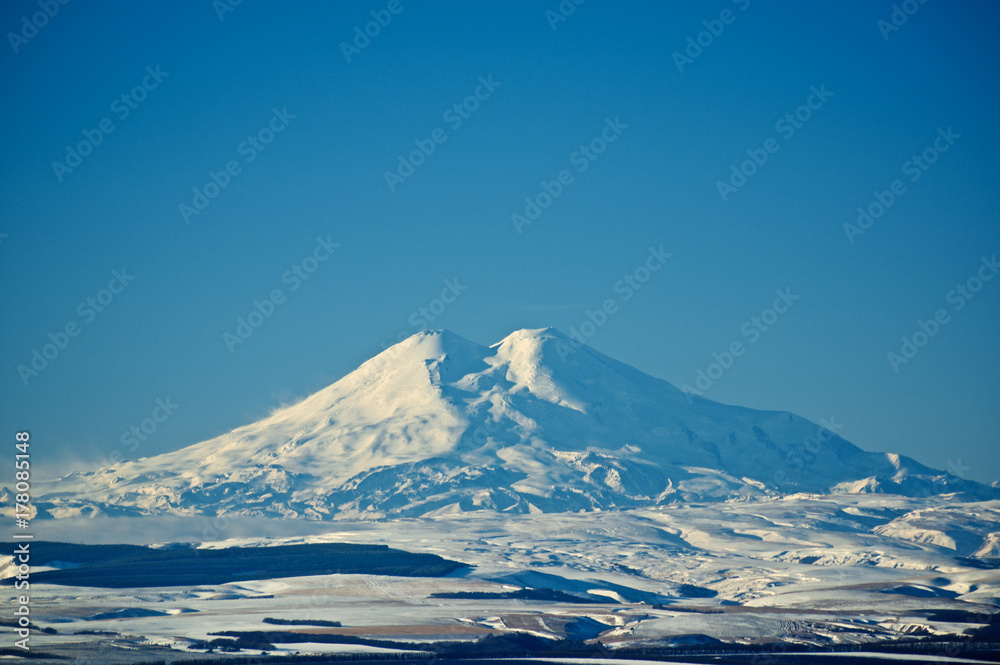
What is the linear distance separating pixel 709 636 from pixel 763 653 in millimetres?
14398

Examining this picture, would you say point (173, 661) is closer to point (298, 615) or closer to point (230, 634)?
point (230, 634)

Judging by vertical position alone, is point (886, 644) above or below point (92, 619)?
below

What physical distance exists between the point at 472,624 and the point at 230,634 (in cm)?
3876

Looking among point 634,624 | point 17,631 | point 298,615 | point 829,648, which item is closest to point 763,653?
point 829,648

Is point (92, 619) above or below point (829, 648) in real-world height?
above

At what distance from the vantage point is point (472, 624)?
186 m

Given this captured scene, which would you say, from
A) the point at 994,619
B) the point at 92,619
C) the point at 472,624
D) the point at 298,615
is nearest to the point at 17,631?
the point at 92,619

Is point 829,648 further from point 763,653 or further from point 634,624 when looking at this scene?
point 634,624

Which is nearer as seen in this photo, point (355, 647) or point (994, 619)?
point (355, 647)

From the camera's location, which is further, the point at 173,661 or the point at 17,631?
the point at 17,631

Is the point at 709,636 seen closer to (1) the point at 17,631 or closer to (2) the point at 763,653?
(2) the point at 763,653

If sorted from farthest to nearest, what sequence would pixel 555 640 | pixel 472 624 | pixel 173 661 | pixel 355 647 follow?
pixel 472 624, pixel 555 640, pixel 355 647, pixel 173 661

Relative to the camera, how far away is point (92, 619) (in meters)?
190

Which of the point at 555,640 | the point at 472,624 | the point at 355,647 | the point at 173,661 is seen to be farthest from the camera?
the point at 472,624
